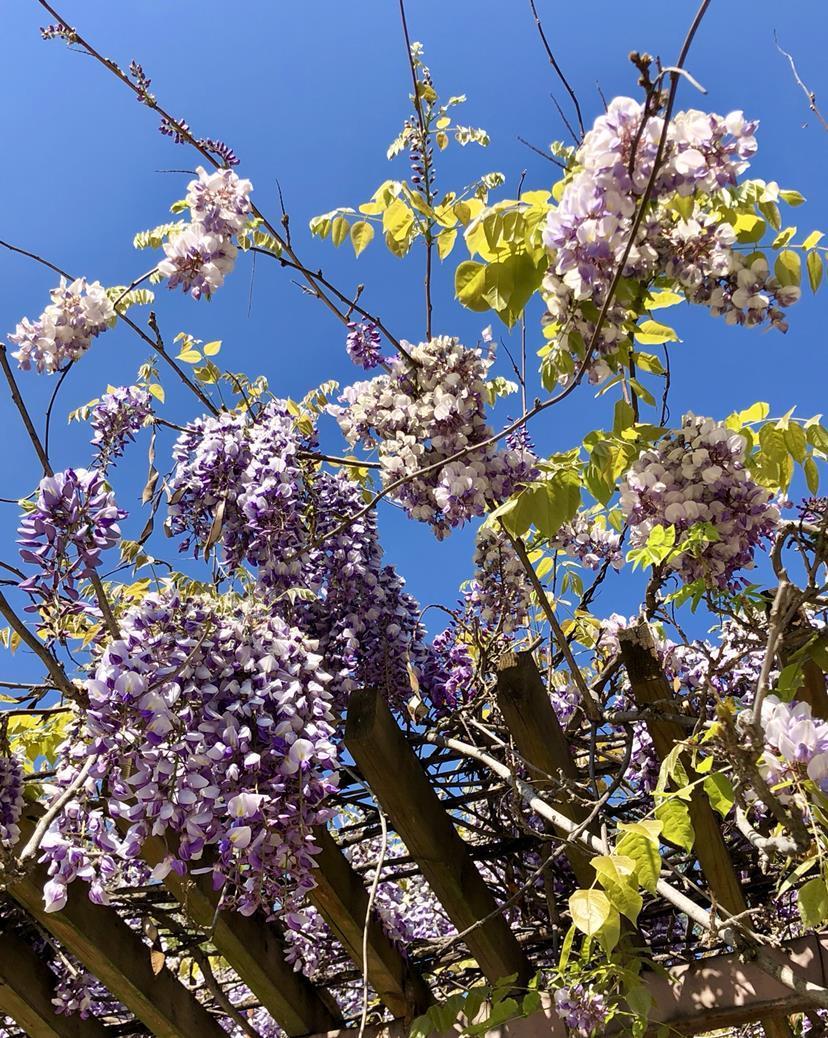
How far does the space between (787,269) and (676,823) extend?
891mm

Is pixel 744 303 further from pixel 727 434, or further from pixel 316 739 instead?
pixel 316 739

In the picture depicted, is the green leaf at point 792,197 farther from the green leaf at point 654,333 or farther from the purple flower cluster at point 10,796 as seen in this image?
the purple flower cluster at point 10,796

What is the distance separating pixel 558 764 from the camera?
190 centimetres

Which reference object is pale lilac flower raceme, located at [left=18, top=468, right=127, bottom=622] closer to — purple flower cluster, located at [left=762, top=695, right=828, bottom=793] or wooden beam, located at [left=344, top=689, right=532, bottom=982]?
wooden beam, located at [left=344, top=689, right=532, bottom=982]

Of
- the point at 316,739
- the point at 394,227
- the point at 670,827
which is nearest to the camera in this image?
the point at 670,827

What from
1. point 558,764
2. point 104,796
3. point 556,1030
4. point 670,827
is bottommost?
point 556,1030

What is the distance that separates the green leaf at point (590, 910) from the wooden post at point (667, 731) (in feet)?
2.10

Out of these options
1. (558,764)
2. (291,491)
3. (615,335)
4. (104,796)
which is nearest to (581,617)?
(558,764)

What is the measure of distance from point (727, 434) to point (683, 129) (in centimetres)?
56

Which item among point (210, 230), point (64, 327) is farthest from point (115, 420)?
point (210, 230)

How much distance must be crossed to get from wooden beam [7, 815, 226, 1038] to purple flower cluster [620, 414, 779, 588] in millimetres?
1375

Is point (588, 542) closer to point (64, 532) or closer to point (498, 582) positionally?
point (498, 582)

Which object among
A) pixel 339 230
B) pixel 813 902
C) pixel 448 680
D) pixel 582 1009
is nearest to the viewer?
pixel 813 902

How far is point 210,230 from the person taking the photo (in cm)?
190
